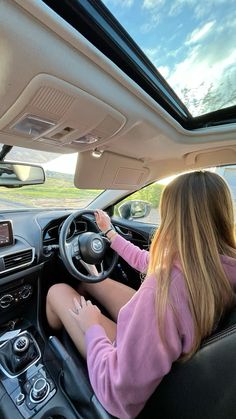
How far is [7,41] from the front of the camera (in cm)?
66

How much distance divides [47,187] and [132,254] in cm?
88

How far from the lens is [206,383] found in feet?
2.23

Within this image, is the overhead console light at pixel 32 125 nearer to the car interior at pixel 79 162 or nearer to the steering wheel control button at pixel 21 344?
the car interior at pixel 79 162

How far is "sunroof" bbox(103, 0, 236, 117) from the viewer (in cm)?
87

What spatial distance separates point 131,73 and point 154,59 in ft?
0.41

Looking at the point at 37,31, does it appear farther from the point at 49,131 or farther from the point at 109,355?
the point at 109,355

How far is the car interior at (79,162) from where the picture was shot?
700 millimetres

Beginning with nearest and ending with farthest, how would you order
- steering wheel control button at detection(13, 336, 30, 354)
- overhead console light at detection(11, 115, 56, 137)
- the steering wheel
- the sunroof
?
the sunroof
overhead console light at detection(11, 115, 56, 137)
steering wheel control button at detection(13, 336, 30, 354)
the steering wheel

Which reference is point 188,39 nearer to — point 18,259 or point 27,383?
point 18,259

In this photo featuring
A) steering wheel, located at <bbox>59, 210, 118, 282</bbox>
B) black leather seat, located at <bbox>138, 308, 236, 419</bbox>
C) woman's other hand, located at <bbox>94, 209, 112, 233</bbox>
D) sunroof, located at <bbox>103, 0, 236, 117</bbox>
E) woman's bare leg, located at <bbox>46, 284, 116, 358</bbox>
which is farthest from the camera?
woman's other hand, located at <bbox>94, 209, 112, 233</bbox>

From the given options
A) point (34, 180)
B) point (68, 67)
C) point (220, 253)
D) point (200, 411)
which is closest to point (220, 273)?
point (220, 253)

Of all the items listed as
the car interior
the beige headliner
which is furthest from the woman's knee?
the beige headliner

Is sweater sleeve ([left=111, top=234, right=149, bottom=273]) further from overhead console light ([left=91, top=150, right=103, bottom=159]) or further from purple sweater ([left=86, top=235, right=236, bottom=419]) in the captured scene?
purple sweater ([left=86, top=235, right=236, bottom=419])

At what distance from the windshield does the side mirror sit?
0.41 m
